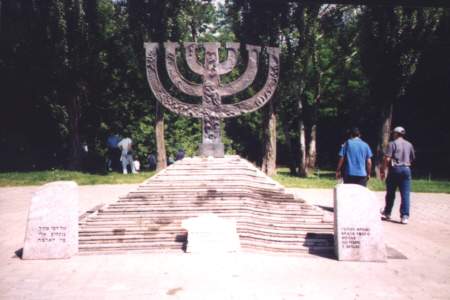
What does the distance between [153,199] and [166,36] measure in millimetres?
11113

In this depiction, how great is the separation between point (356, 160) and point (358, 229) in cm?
263

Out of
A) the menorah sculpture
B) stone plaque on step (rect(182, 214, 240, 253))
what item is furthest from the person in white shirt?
stone plaque on step (rect(182, 214, 240, 253))

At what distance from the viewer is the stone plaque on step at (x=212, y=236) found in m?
5.51

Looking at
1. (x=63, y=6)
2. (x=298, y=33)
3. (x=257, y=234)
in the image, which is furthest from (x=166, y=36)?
(x=257, y=234)

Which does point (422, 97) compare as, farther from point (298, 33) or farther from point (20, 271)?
point (20, 271)

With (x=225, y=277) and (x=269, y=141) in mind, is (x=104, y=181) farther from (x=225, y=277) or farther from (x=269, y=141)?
(x=225, y=277)

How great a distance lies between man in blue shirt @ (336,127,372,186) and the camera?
7.73m

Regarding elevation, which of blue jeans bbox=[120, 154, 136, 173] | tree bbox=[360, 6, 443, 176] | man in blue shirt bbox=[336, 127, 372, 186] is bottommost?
blue jeans bbox=[120, 154, 136, 173]

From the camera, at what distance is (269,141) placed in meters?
15.9

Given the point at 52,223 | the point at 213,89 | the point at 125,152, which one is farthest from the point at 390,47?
the point at 52,223

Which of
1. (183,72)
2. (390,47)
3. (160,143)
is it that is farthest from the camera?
(183,72)

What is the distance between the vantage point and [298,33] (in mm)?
16719

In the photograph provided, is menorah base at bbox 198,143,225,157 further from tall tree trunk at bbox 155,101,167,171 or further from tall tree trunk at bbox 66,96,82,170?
tall tree trunk at bbox 66,96,82,170

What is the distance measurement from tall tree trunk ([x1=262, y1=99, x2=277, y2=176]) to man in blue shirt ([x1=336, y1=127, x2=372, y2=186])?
26.3 feet
